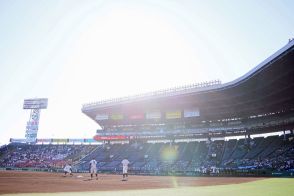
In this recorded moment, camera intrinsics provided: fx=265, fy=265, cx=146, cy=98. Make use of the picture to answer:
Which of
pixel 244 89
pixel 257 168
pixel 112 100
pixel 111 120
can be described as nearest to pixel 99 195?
pixel 257 168

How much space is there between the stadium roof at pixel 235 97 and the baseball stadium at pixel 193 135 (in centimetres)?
13

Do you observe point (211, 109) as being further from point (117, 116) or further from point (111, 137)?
point (111, 137)

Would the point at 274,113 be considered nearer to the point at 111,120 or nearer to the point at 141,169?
the point at 141,169

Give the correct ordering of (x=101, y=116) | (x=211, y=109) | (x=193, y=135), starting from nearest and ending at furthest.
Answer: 1. (x=211, y=109)
2. (x=193, y=135)
3. (x=101, y=116)

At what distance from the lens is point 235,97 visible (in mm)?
51469

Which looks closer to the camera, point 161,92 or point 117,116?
point 161,92

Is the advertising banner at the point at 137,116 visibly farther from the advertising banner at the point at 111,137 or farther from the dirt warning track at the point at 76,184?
the dirt warning track at the point at 76,184

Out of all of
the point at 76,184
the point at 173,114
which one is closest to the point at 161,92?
the point at 173,114

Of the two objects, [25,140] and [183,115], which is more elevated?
[183,115]

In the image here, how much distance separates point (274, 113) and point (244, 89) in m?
11.3

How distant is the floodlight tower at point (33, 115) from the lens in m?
85.6

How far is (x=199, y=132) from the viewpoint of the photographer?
61.7 metres

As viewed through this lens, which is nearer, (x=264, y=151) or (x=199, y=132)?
(x=264, y=151)

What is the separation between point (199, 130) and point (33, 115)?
183ft
